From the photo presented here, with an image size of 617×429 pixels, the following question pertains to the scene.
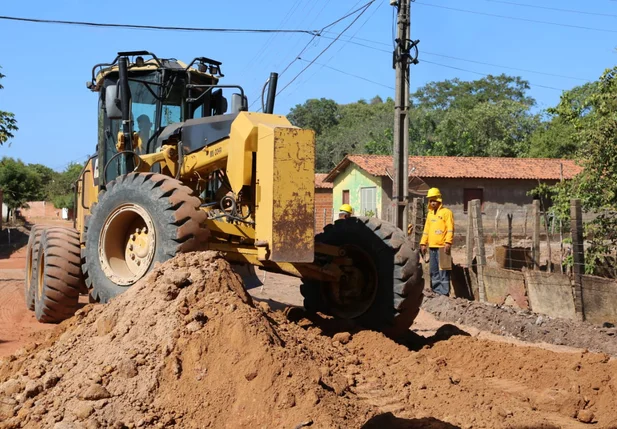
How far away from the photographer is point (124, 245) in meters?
7.45

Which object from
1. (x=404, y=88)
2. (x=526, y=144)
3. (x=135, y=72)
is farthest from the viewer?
(x=526, y=144)

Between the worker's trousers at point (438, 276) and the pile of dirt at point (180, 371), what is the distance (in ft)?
21.6

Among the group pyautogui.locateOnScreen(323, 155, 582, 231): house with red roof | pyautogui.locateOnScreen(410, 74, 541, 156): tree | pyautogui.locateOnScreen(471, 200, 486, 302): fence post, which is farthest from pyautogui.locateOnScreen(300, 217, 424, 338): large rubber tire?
pyautogui.locateOnScreen(410, 74, 541, 156): tree

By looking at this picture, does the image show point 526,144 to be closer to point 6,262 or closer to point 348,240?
point 6,262

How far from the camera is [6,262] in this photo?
23391mm

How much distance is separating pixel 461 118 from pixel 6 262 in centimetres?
3259

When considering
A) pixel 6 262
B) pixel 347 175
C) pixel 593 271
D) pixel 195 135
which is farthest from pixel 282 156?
pixel 347 175

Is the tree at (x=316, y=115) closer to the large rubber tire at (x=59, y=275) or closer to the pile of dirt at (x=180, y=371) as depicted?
the large rubber tire at (x=59, y=275)

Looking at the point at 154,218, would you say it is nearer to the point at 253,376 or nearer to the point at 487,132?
the point at 253,376

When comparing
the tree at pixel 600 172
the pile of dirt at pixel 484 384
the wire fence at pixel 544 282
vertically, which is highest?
the tree at pixel 600 172

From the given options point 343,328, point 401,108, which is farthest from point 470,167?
point 343,328

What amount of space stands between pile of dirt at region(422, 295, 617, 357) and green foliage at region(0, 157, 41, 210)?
1645 inches

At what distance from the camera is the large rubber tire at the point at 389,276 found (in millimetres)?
7648

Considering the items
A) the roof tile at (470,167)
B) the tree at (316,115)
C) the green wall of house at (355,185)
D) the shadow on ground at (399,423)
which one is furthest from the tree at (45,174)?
the shadow on ground at (399,423)
